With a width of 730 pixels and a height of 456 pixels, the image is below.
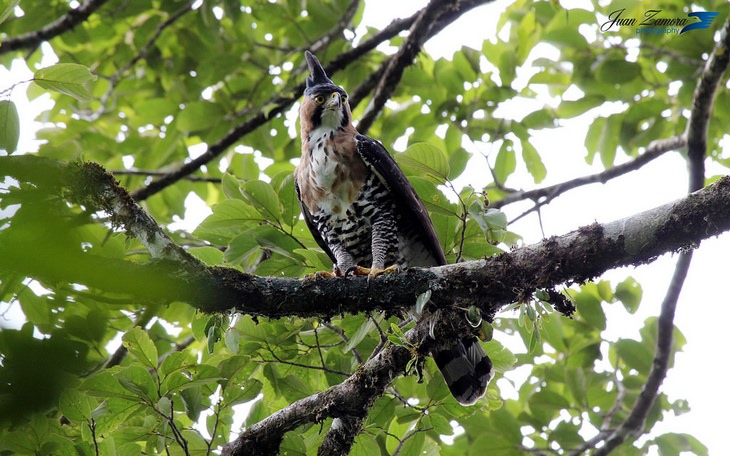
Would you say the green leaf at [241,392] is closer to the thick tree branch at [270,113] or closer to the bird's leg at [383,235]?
the bird's leg at [383,235]

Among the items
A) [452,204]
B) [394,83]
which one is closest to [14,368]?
[452,204]

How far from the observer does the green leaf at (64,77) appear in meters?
2.77

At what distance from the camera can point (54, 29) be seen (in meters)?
5.45

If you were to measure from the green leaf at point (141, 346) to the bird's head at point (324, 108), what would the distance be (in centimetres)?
210

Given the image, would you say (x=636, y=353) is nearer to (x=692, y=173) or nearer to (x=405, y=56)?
(x=692, y=173)

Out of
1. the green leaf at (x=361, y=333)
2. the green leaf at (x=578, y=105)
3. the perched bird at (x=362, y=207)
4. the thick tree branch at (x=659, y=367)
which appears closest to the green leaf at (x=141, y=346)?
the green leaf at (x=361, y=333)

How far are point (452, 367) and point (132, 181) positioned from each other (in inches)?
160

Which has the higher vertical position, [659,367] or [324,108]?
[324,108]

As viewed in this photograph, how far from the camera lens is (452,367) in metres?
3.55

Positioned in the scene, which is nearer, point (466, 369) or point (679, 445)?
point (466, 369)

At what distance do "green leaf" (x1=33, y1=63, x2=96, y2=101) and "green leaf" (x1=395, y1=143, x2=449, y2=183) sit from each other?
1.43m

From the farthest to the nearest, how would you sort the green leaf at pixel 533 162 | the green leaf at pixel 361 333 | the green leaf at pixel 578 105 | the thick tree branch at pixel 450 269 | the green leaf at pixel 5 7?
the green leaf at pixel 533 162
the green leaf at pixel 578 105
the green leaf at pixel 361 333
the green leaf at pixel 5 7
the thick tree branch at pixel 450 269

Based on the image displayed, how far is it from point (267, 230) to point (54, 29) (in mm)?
3314

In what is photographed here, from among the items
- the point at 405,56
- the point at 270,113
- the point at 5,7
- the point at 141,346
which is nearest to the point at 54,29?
the point at 270,113
